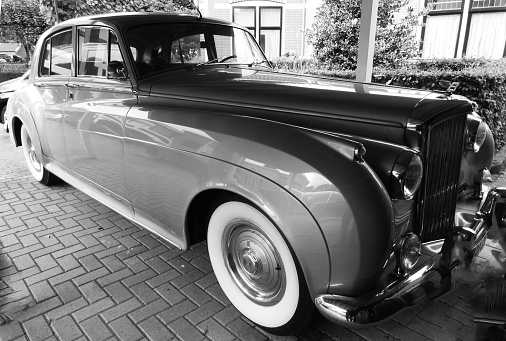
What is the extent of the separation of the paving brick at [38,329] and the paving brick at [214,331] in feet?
2.94

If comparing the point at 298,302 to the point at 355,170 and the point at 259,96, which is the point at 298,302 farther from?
the point at 259,96

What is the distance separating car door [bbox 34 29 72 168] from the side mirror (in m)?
0.82

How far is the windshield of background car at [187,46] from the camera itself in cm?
287

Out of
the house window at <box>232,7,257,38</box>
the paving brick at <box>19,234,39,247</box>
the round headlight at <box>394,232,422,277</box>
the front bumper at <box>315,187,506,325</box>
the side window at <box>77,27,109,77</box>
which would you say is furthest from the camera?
the house window at <box>232,7,257,38</box>

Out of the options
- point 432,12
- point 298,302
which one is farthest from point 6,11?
point 298,302

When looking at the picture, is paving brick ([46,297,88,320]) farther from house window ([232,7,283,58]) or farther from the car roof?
house window ([232,7,283,58])

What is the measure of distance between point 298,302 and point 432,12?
35.3 ft

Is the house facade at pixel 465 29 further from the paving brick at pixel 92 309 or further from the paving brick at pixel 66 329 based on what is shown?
the paving brick at pixel 66 329

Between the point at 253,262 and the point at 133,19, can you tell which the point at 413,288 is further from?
the point at 133,19

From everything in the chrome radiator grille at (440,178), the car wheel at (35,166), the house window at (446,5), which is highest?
the house window at (446,5)

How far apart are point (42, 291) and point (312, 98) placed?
2.25 metres

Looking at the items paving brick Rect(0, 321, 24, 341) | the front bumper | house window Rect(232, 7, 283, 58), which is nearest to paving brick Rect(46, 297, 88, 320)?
paving brick Rect(0, 321, 24, 341)

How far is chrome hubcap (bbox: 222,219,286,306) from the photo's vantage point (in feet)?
6.72

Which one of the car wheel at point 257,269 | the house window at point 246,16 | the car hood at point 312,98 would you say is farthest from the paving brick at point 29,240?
the house window at point 246,16
